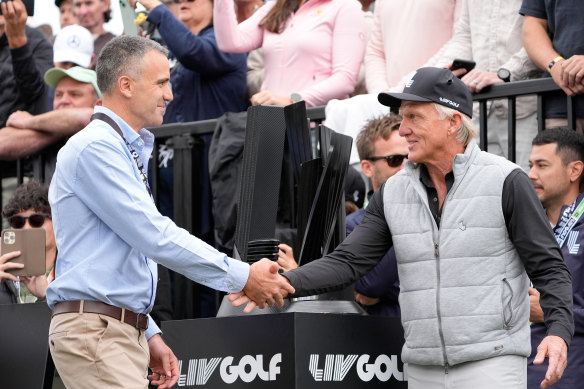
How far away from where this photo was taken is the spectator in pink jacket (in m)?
7.11

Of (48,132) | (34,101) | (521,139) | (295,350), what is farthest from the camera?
(34,101)

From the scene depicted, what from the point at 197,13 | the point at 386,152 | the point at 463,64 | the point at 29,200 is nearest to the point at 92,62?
the point at 197,13

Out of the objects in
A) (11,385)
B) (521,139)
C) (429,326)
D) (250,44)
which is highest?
(250,44)

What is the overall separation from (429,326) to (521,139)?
6.71 ft

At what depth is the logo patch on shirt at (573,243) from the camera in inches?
209

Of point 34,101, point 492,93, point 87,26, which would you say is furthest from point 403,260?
point 87,26

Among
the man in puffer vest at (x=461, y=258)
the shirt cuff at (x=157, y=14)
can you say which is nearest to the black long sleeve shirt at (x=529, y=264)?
the man in puffer vest at (x=461, y=258)

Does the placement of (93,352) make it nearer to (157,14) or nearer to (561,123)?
(561,123)

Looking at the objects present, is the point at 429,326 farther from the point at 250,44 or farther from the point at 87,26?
the point at 87,26

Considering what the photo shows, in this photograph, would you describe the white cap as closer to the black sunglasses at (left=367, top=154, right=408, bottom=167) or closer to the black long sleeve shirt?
the black sunglasses at (left=367, top=154, right=408, bottom=167)

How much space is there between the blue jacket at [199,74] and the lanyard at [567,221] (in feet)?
9.43

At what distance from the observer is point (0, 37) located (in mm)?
8641

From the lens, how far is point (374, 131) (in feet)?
19.8

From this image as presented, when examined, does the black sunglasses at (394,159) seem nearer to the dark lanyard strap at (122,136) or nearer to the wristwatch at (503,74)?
the wristwatch at (503,74)
